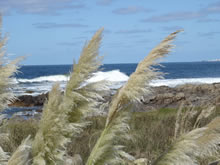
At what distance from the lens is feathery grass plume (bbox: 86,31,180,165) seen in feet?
6.34

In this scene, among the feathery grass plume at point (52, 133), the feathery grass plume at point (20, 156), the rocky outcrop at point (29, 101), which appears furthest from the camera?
the rocky outcrop at point (29, 101)

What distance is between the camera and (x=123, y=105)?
205 centimetres

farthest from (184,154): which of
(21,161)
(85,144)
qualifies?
(85,144)

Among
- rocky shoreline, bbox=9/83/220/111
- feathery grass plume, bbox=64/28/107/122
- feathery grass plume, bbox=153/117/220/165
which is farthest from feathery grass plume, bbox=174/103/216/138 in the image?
rocky shoreline, bbox=9/83/220/111

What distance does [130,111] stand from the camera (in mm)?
2092

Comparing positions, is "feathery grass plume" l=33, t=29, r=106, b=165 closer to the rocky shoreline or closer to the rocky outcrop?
the rocky shoreline

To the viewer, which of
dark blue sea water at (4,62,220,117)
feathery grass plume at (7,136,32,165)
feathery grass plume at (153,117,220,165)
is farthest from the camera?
dark blue sea water at (4,62,220,117)

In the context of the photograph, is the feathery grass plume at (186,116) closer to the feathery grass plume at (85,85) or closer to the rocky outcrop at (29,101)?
the feathery grass plume at (85,85)

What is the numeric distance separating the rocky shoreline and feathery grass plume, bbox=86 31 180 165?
1366cm

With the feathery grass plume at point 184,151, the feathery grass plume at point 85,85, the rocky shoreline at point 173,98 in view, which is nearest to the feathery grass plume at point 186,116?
the feathery grass plume at point 184,151

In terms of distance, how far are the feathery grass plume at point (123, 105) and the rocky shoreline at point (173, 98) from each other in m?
13.7

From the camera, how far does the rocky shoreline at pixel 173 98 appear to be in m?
20.5

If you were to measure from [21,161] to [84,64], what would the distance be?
1.87ft

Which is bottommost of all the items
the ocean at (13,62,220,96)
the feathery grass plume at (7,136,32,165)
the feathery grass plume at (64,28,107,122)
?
the ocean at (13,62,220,96)
